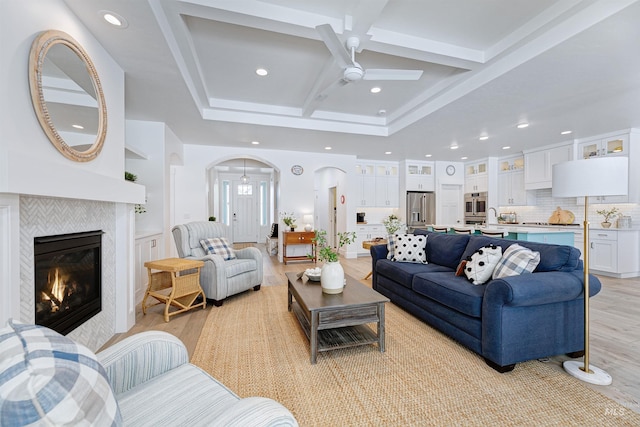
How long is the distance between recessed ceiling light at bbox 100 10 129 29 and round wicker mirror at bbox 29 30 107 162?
0.93 ft

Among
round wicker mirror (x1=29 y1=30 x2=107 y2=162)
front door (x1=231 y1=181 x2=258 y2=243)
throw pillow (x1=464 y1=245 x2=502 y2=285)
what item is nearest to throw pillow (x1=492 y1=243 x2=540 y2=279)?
throw pillow (x1=464 y1=245 x2=502 y2=285)

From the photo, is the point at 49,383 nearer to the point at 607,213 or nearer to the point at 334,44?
the point at 334,44

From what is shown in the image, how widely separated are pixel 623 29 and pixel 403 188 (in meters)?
5.71

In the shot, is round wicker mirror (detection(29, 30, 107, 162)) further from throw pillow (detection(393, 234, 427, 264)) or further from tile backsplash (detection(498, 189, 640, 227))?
tile backsplash (detection(498, 189, 640, 227))

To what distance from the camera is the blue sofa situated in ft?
6.40

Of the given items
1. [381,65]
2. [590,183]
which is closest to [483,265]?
[590,183]

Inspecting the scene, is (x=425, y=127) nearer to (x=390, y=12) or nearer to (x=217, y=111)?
(x=390, y=12)

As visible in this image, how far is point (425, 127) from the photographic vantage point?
466cm

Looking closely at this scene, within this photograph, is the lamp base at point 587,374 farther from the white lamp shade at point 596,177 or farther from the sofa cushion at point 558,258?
the white lamp shade at point 596,177

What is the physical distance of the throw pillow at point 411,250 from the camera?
360 centimetres

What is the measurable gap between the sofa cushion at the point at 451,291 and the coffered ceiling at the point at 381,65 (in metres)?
2.16

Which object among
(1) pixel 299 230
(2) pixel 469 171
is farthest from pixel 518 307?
(2) pixel 469 171

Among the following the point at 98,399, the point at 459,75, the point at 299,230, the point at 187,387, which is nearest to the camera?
the point at 98,399

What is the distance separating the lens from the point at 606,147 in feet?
16.5
